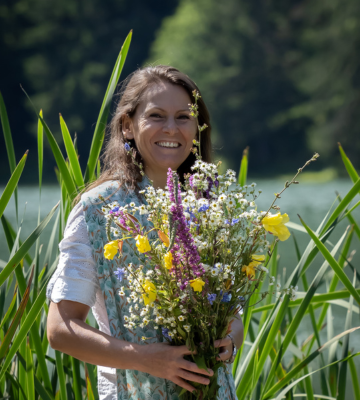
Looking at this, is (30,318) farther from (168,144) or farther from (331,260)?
(331,260)

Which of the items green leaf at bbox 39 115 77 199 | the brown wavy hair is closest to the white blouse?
the brown wavy hair

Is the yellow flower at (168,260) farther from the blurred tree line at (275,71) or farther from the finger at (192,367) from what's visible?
the blurred tree line at (275,71)

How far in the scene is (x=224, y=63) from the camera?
24406 mm

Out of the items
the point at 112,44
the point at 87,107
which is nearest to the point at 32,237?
the point at 87,107

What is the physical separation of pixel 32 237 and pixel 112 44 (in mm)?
26145

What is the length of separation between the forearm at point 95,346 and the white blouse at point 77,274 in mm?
47

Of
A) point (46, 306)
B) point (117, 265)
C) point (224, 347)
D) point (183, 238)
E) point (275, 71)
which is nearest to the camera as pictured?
point (183, 238)

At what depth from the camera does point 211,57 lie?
23844 millimetres

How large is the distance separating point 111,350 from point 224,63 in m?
24.7

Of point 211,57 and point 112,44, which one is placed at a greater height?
point 112,44

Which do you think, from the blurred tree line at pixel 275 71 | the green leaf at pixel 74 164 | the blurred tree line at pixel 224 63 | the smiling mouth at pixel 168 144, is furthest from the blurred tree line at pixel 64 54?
the smiling mouth at pixel 168 144

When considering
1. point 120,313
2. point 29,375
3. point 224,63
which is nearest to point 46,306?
point 29,375

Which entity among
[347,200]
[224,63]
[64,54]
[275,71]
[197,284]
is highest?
[64,54]

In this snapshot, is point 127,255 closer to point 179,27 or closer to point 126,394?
point 126,394
